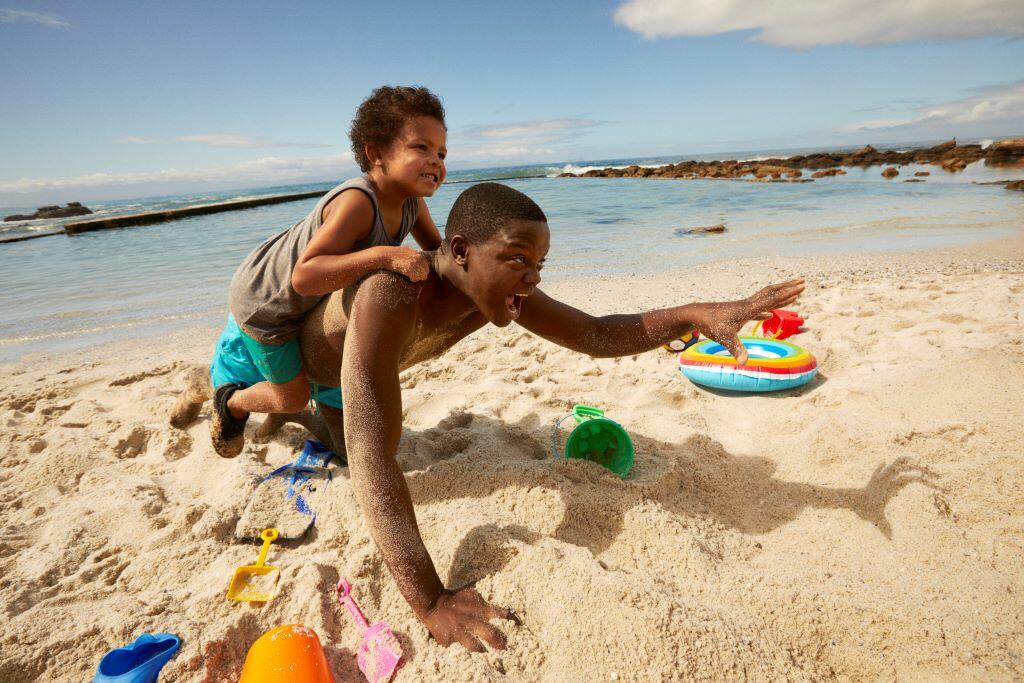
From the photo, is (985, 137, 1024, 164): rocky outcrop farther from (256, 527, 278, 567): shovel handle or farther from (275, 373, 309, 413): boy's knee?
(256, 527, 278, 567): shovel handle

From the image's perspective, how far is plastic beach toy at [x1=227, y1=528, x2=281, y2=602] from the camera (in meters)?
1.83

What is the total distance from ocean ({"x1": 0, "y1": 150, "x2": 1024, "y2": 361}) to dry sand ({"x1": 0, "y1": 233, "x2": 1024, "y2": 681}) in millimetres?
2852

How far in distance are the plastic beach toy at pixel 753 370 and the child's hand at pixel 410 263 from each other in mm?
1995

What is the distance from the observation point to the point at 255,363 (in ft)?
8.69

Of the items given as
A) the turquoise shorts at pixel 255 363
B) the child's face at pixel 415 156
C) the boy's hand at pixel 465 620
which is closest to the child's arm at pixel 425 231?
the child's face at pixel 415 156

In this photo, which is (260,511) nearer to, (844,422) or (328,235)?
(328,235)

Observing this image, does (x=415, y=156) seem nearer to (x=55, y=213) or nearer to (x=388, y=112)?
(x=388, y=112)

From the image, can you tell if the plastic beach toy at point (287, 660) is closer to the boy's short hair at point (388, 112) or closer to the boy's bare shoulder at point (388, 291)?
the boy's bare shoulder at point (388, 291)

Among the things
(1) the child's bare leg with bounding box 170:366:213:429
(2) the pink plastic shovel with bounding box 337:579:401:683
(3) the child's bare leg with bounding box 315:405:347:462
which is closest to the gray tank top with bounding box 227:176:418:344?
(3) the child's bare leg with bounding box 315:405:347:462

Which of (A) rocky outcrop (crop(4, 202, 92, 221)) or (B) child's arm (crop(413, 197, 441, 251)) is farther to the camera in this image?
(A) rocky outcrop (crop(4, 202, 92, 221))

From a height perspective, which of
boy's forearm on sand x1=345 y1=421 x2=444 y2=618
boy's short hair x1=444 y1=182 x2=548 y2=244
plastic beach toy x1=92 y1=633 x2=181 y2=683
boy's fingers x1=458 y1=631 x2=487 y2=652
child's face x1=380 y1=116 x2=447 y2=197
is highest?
child's face x1=380 y1=116 x2=447 y2=197

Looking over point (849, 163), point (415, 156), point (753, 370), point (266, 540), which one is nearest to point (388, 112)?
point (415, 156)

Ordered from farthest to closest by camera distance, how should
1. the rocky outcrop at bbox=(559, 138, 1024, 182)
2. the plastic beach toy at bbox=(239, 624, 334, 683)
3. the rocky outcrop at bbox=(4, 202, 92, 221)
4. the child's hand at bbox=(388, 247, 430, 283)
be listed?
the rocky outcrop at bbox=(4, 202, 92, 221), the rocky outcrop at bbox=(559, 138, 1024, 182), the child's hand at bbox=(388, 247, 430, 283), the plastic beach toy at bbox=(239, 624, 334, 683)

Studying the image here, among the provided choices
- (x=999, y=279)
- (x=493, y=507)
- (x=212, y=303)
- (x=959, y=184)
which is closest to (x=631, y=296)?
(x=999, y=279)
